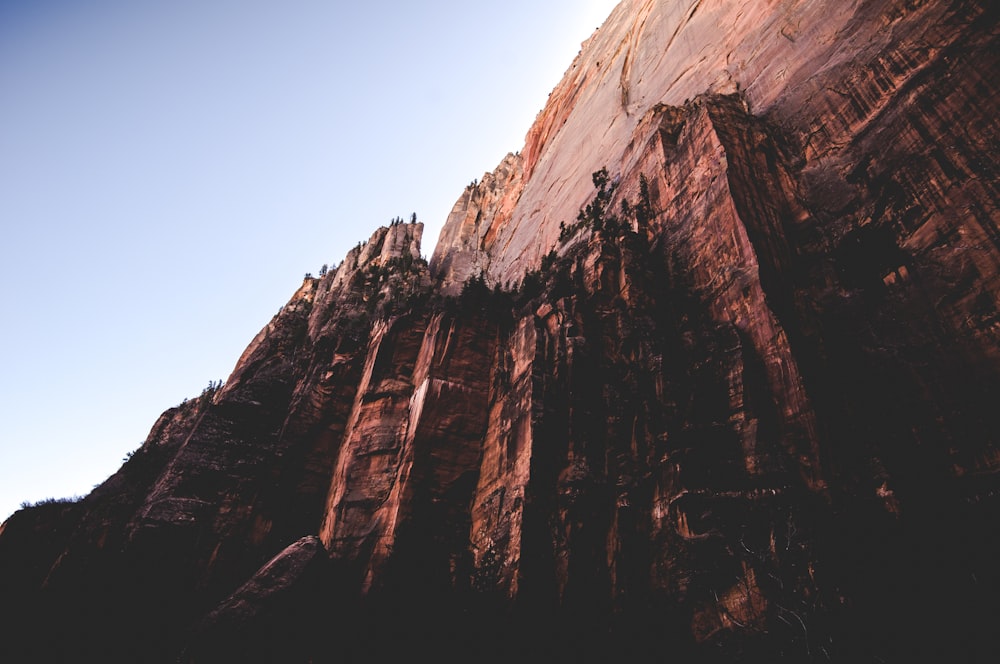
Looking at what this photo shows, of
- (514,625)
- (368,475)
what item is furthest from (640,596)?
(368,475)

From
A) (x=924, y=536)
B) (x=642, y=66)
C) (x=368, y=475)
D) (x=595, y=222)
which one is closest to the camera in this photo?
(x=924, y=536)

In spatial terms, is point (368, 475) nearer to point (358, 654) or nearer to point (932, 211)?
point (358, 654)

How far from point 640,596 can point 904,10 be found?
64.0 ft

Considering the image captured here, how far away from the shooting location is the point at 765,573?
10438 millimetres

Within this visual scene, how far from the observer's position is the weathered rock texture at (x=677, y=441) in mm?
10430

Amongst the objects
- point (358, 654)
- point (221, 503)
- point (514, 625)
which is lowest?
point (358, 654)

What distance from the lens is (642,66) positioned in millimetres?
35375

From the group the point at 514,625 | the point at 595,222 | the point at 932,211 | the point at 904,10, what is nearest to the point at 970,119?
the point at 932,211

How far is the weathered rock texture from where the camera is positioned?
34.2 ft

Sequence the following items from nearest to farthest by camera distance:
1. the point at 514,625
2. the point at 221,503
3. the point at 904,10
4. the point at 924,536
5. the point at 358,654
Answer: the point at 924,536
the point at 514,625
the point at 358,654
the point at 904,10
the point at 221,503

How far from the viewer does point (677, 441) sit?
13.5m

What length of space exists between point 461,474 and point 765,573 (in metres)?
9.38

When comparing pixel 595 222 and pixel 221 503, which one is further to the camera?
pixel 595 222

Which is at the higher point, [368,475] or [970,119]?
[970,119]
